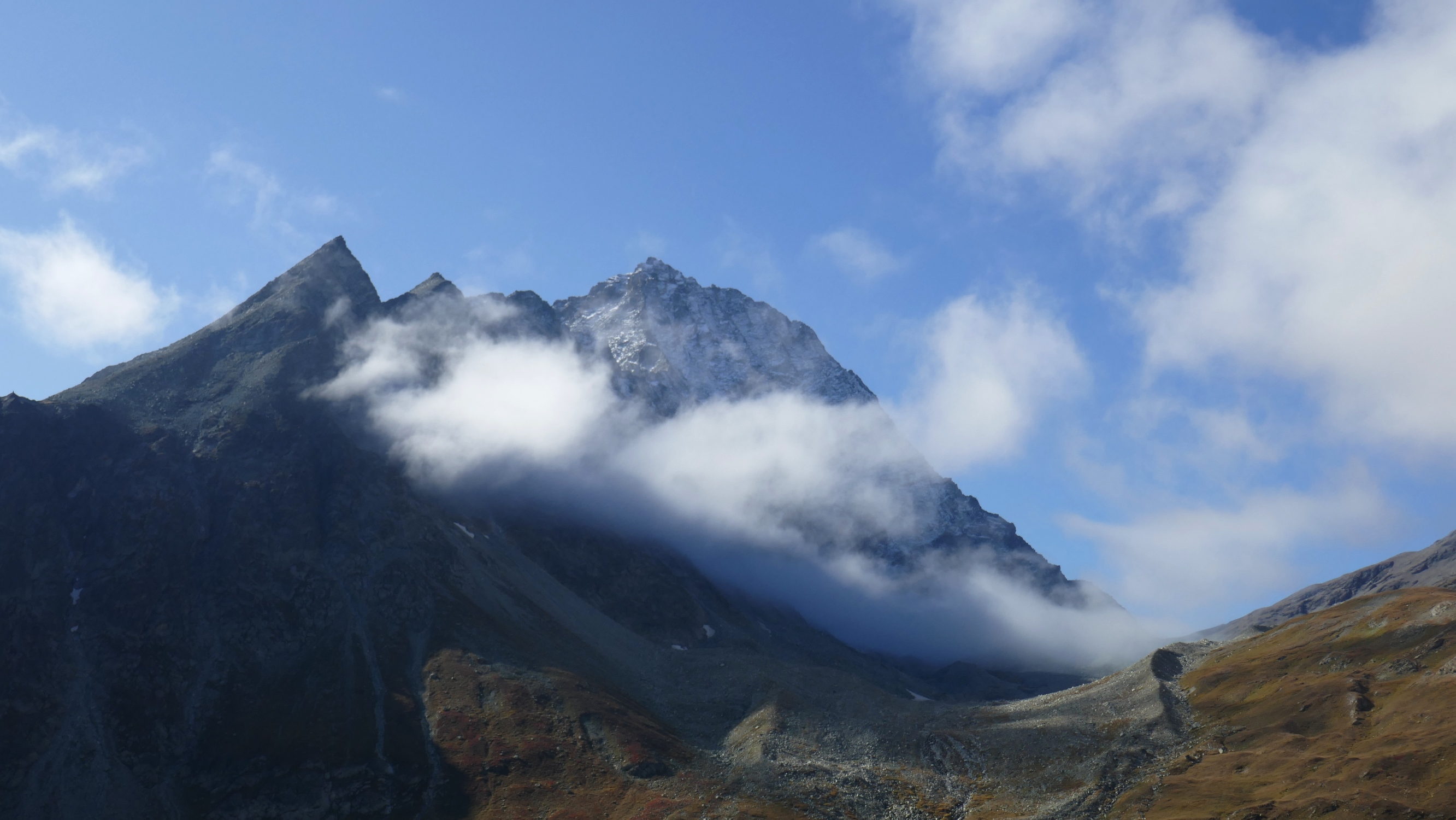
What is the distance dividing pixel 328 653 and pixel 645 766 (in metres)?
63.7

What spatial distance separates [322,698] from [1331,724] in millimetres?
154673

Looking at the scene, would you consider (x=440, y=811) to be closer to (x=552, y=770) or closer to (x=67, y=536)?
(x=552, y=770)

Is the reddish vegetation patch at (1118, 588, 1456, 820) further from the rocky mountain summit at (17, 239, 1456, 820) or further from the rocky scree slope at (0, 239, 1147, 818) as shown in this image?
the rocky scree slope at (0, 239, 1147, 818)

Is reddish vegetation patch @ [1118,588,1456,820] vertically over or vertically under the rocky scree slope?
under

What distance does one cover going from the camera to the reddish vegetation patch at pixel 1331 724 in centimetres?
10994

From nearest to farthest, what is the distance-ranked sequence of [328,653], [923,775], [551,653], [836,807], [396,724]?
[836,807] < [923,775] < [396,724] < [328,653] < [551,653]

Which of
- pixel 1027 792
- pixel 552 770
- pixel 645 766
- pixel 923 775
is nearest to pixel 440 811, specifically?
pixel 552 770

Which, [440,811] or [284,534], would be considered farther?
[284,534]

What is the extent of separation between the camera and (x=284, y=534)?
7623 inches

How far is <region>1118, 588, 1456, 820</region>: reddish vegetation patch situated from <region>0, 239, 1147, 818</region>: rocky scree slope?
30.1ft

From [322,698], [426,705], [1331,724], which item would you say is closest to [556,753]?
[426,705]

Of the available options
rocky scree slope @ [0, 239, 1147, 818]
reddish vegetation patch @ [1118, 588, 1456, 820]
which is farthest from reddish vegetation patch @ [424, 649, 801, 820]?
reddish vegetation patch @ [1118, 588, 1456, 820]

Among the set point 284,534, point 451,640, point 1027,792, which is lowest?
point 1027,792

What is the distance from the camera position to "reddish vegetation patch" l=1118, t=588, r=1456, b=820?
109938 mm
